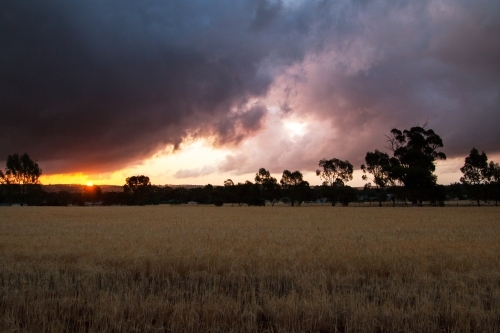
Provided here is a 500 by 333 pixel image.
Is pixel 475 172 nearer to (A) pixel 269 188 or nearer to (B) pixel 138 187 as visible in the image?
(A) pixel 269 188

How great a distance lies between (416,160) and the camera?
86.6 metres

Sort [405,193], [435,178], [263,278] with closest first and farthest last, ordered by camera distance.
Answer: [263,278] → [435,178] → [405,193]

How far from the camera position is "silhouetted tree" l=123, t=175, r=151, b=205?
499 feet

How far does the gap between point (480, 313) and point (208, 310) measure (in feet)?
16.8

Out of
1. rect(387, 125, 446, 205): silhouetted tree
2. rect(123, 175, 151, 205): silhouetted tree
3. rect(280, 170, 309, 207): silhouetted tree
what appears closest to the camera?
rect(387, 125, 446, 205): silhouetted tree

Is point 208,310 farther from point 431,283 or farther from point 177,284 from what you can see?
point 431,283

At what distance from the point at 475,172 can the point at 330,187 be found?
137 ft

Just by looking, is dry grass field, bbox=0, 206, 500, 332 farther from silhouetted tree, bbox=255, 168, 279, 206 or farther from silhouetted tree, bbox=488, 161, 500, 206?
silhouetted tree, bbox=255, 168, 279, 206

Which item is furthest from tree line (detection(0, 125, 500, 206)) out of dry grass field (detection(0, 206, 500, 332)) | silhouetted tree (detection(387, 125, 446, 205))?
dry grass field (detection(0, 206, 500, 332))

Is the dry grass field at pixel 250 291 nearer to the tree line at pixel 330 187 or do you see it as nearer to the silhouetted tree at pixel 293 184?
the tree line at pixel 330 187

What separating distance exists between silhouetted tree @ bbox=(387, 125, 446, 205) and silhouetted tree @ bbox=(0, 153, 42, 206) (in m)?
123

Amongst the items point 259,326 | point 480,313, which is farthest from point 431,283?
point 259,326

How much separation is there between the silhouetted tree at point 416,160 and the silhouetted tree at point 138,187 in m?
104

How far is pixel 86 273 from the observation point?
9938mm
